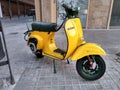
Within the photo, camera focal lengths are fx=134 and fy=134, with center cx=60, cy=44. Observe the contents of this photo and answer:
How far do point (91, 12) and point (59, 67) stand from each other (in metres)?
4.35

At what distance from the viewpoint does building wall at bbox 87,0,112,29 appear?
618 cm

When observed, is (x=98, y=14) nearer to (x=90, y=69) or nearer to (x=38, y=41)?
(x=38, y=41)

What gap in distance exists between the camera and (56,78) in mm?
2371

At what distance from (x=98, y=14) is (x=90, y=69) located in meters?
4.63

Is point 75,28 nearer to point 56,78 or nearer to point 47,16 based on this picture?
point 56,78

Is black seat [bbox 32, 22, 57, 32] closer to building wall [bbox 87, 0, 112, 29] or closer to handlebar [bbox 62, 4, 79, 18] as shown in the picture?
handlebar [bbox 62, 4, 79, 18]

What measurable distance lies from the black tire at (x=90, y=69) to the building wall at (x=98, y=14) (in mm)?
4526

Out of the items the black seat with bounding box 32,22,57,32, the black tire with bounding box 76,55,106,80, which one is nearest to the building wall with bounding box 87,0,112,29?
the black seat with bounding box 32,22,57,32

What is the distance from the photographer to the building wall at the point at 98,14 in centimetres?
618

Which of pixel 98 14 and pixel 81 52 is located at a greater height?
pixel 98 14

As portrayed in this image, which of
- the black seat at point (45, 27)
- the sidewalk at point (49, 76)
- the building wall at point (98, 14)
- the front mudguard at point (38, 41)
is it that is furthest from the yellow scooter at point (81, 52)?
the building wall at point (98, 14)

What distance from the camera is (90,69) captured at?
2.29m

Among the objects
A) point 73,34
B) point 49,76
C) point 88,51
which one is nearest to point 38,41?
point 49,76

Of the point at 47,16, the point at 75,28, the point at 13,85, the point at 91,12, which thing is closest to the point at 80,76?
the point at 75,28
